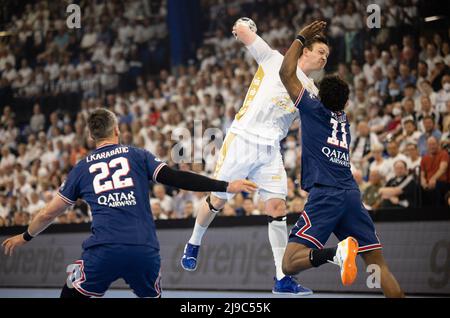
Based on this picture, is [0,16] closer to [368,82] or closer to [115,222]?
[368,82]

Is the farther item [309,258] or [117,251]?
[309,258]

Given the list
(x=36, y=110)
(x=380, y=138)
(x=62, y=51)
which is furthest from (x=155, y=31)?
(x=380, y=138)

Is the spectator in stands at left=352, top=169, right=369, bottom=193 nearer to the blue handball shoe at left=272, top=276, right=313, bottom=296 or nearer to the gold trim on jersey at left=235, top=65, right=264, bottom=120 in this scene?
the gold trim on jersey at left=235, top=65, right=264, bottom=120

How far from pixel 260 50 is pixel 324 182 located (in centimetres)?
214

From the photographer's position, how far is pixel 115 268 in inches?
264

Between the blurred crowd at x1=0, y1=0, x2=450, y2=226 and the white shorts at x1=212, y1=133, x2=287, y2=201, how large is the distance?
14.5ft

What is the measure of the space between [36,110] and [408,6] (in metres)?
11.5

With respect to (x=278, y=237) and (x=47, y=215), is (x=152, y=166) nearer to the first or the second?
(x=47, y=215)

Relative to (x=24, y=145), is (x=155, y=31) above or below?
above

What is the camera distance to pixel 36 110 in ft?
77.0

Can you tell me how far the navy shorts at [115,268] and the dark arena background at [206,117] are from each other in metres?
2.88

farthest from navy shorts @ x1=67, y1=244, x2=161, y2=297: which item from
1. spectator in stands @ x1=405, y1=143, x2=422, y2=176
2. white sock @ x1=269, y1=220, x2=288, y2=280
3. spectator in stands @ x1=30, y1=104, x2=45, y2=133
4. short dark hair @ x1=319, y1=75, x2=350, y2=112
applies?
spectator in stands @ x1=30, y1=104, x2=45, y2=133

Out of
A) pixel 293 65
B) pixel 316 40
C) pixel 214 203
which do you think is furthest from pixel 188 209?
pixel 293 65

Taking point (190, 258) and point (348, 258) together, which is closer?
point (348, 258)
